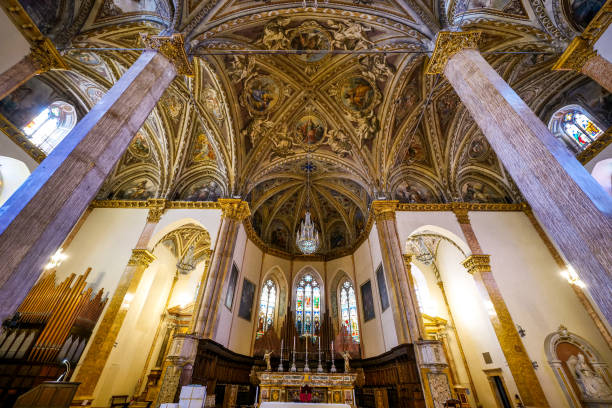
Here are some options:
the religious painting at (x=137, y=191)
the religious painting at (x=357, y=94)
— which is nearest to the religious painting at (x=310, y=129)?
the religious painting at (x=357, y=94)

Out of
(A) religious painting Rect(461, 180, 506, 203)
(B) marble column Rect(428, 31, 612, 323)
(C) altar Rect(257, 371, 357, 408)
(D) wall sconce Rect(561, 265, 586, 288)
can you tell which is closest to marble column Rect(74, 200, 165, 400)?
(C) altar Rect(257, 371, 357, 408)

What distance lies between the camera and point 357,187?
14.8m

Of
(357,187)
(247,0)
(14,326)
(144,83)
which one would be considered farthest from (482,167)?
(14,326)

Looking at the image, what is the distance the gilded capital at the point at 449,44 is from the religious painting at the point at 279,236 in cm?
1217

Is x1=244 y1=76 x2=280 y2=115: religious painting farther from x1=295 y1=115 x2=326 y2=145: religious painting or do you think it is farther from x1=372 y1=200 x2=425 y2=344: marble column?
x1=372 y1=200 x2=425 y2=344: marble column

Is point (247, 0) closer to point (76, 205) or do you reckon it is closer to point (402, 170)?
point (76, 205)

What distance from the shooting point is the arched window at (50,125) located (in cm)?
916

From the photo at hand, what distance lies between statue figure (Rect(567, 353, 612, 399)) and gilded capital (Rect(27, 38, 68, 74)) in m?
17.0

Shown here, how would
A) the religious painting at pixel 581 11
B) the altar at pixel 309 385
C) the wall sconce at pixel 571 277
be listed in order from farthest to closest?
the wall sconce at pixel 571 277 → the altar at pixel 309 385 → the religious painting at pixel 581 11

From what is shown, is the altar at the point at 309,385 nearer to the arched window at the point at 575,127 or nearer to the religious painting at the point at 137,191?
the religious painting at the point at 137,191

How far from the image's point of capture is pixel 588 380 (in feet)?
25.1

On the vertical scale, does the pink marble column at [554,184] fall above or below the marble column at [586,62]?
below

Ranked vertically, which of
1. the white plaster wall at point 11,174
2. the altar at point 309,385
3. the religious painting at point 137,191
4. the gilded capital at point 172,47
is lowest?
the altar at point 309,385

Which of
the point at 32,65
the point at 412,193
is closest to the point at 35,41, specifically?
the point at 32,65
